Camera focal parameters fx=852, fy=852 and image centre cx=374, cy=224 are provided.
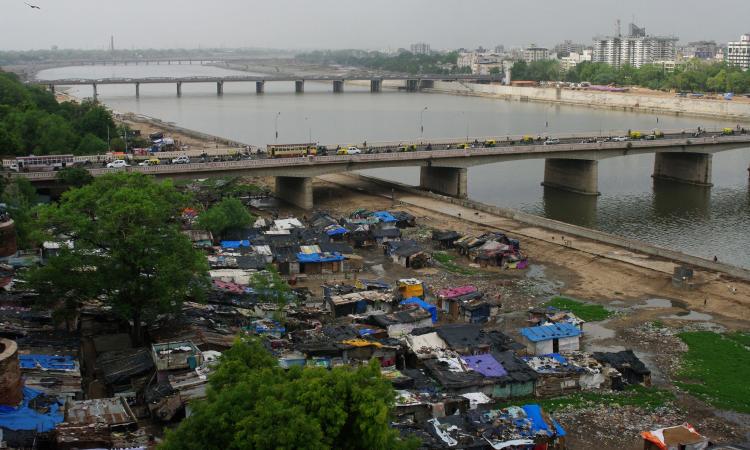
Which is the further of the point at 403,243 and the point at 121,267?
the point at 403,243

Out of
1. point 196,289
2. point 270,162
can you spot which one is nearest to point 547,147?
point 270,162

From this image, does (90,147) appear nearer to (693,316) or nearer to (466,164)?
(466,164)

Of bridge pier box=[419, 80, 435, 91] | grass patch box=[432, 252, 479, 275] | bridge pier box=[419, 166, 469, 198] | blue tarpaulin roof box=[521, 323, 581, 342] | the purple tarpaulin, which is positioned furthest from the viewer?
bridge pier box=[419, 80, 435, 91]

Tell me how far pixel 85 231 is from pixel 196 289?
3.82 m

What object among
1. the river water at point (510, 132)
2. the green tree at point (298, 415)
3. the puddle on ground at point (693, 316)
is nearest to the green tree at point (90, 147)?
the river water at point (510, 132)

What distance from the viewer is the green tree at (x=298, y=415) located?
45.7ft

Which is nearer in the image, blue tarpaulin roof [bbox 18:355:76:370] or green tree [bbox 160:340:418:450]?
green tree [bbox 160:340:418:450]

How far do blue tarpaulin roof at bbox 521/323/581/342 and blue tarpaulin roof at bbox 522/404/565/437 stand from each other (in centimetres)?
611

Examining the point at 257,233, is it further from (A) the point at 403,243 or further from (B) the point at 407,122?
(B) the point at 407,122

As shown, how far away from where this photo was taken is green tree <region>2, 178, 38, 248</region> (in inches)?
1313

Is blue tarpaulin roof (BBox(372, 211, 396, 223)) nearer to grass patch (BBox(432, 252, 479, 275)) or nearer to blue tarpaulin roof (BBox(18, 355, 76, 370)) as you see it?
grass patch (BBox(432, 252, 479, 275))

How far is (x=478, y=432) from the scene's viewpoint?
20453 millimetres

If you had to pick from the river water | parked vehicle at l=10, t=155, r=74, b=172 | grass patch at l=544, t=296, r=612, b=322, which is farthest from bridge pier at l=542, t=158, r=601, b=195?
parked vehicle at l=10, t=155, r=74, b=172

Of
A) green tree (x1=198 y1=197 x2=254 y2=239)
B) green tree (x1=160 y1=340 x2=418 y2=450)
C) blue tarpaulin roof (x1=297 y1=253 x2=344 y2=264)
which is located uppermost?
green tree (x1=160 y1=340 x2=418 y2=450)
